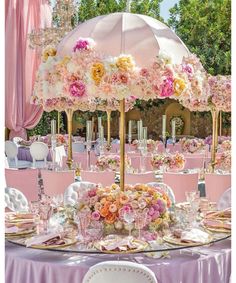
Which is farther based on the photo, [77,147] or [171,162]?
[77,147]

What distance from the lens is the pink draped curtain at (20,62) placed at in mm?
8945

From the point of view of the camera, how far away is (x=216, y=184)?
520 centimetres

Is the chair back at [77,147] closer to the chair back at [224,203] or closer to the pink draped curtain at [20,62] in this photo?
the pink draped curtain at [20,62]

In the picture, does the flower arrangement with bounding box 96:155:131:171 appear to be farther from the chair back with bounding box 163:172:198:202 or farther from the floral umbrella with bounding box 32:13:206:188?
the floral umbrella with bounding box 32:13:206:188

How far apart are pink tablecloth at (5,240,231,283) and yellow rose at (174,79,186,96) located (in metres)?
0.93

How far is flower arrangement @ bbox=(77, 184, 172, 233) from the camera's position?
301 cm

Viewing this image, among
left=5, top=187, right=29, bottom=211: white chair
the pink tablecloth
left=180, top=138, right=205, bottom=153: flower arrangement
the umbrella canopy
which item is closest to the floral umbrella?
the umbrella canopy

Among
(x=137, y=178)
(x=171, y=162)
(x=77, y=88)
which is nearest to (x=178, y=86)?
(x=77, y=88)

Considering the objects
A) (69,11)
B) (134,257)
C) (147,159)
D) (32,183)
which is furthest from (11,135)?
(134,257)

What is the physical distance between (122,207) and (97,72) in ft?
2.72

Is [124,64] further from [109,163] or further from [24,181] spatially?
[109,163]

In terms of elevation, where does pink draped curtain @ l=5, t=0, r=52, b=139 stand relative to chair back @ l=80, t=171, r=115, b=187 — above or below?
above

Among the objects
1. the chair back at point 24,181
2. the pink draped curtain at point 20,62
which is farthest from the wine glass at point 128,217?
the pink draped curtain at point 20,62

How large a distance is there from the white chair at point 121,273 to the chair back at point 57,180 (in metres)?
3.00
